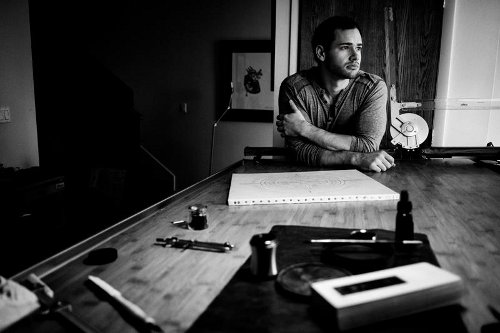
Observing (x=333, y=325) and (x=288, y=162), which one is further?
(x=288, y=162)

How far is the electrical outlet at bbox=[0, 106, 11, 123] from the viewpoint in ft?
10.9

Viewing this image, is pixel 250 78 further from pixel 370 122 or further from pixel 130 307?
pixel 130 307

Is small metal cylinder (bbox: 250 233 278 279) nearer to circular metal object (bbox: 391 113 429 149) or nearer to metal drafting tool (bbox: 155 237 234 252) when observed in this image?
metal drafting tool (bbox: 155 237 234 252)

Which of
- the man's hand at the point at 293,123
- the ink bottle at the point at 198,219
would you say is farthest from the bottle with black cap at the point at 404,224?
the man's hand at the point at 293,123

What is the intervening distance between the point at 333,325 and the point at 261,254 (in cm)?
21

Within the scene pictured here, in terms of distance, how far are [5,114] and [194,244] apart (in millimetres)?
3185

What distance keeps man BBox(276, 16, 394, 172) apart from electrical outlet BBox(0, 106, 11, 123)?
2.50 metres

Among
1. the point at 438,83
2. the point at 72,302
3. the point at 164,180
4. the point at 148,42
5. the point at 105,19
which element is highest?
the point at 105,19

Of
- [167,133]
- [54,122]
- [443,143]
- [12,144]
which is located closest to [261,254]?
[443,143]

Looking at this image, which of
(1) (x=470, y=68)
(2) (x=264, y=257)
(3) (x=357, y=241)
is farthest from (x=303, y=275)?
(1) (x=470, y=68)

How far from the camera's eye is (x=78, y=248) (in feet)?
2.95

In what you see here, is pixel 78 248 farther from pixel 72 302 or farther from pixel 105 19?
pixel 105 19

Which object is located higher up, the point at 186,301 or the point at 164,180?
the point at 186,301

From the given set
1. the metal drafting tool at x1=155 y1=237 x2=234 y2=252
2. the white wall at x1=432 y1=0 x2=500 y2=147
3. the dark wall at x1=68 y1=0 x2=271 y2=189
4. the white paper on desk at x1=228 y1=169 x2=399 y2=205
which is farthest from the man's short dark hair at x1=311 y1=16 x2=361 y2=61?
the dark wall at x1=68 y1=0 x2=271 y2=189
